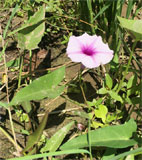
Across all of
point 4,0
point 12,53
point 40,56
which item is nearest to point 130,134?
point 40,56

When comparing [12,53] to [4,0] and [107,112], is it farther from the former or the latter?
[107,112]

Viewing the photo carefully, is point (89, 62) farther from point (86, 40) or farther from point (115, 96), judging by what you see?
point (115, 96)

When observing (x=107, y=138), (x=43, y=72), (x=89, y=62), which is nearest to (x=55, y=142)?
(x=107, y=138)

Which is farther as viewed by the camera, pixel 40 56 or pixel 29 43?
pixel 40 56

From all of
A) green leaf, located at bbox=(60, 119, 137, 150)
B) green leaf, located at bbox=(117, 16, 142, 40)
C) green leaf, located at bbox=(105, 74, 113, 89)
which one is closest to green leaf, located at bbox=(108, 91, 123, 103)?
green leaf, located at bbox=(105, 74, 113, 89)

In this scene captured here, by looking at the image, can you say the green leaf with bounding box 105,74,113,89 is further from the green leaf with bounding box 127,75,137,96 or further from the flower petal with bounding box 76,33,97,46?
the flower petal with bounding box 76,33,97,46
